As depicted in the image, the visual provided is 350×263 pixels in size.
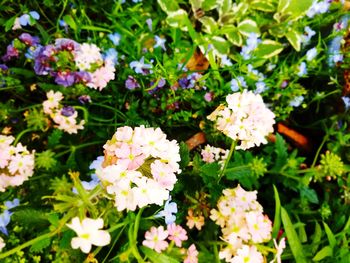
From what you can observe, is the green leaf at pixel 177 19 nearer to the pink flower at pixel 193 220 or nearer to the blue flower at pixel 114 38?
the blue flower at pixel 114 38

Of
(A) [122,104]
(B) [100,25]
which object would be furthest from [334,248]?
(B) [100,25]

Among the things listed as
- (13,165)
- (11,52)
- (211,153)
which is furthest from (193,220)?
(11,52)

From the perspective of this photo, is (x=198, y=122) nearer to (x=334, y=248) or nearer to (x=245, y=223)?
(x=245, y=223)

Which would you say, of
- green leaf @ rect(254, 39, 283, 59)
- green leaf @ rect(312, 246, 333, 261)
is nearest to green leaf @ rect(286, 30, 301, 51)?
green leaf @ rect(254, 39, 283, 59)

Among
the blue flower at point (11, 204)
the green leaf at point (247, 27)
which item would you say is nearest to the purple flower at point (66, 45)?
the blue flower at point (11, 204)

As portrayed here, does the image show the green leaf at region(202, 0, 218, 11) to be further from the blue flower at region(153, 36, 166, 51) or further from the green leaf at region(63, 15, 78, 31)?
the green leaf at region(63, 15, 78, 31)
